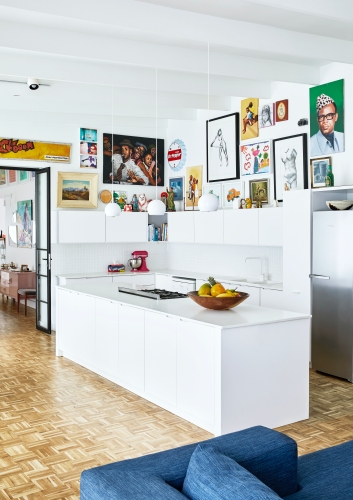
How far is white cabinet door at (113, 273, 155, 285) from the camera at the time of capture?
8.93 meters

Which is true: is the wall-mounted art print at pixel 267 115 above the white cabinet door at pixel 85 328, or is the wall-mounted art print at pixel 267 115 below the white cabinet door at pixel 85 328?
above

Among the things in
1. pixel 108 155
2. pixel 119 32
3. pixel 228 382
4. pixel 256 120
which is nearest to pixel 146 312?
pixel 228 382

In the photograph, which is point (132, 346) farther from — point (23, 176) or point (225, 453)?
point (23, 176)

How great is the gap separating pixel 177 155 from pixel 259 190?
2222mm

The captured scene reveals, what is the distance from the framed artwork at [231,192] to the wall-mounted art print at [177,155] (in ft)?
4.09

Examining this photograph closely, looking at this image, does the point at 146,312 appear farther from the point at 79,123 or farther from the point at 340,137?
the point at 79,123

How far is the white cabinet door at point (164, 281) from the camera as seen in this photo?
9023 mm

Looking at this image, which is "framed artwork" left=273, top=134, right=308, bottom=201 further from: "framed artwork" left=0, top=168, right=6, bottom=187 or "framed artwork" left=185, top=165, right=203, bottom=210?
"framed artwork" left=0, top=168, right=6, bottom=187

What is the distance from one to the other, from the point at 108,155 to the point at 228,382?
5.78 meters

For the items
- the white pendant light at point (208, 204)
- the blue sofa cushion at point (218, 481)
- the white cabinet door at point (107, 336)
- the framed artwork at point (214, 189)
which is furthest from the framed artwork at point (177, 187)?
the blue sofa cushion at point (218, 481)

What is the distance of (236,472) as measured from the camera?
2.03 m

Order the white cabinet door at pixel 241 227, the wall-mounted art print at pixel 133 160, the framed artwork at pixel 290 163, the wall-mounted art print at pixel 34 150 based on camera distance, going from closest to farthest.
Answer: the framed artwork at pixel 290 163
the white cabinet door at pixel 241 227
the wall-mounted art print at pixel 34 150
the wall-mounted art print at pixel 133 160

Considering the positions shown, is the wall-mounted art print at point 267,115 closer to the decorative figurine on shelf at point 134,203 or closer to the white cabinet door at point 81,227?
the decorative figurine on shelf at point 134,203

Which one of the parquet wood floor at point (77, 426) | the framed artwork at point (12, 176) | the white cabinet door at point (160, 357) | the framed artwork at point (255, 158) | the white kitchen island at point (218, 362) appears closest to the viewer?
the parquet wood floor at point (77, 426)
